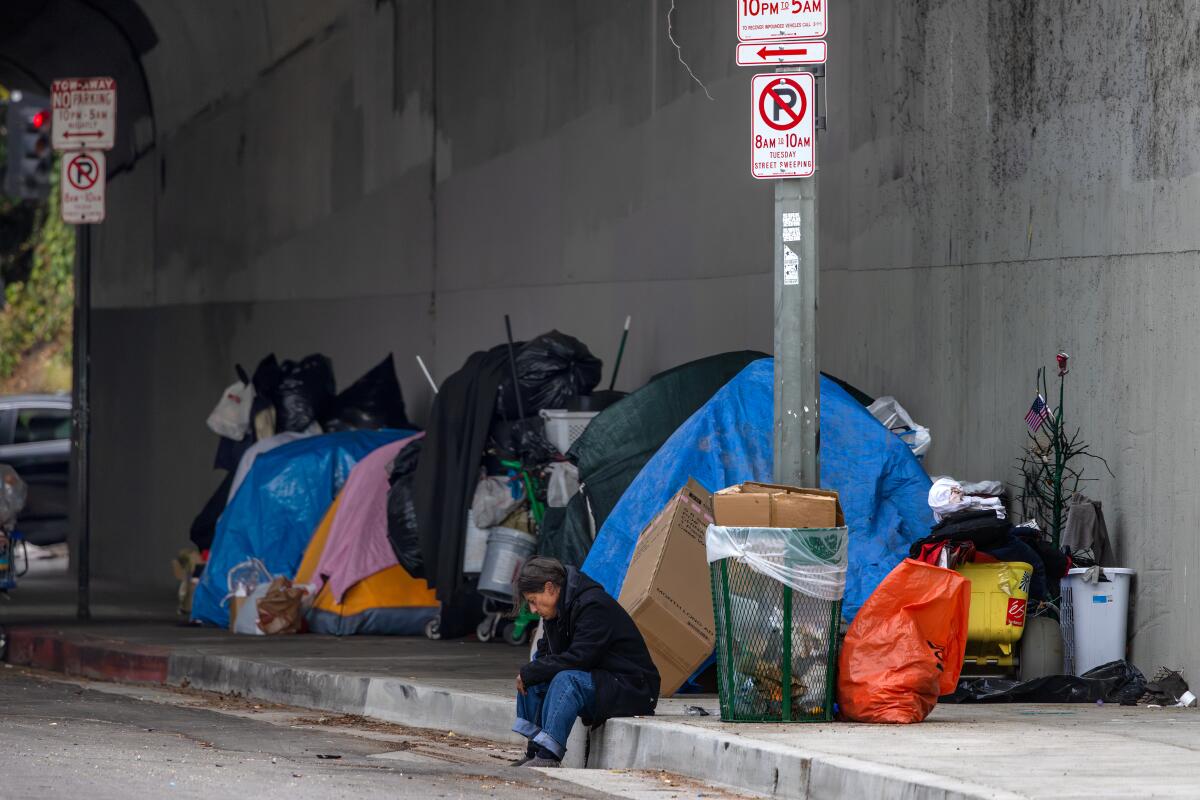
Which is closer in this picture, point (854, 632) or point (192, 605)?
point (854, 632)

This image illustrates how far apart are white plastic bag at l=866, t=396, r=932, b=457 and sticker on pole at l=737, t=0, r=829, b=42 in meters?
3.21

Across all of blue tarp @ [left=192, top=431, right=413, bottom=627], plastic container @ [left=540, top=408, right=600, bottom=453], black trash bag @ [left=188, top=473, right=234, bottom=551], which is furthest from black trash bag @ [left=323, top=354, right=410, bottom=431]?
plastic container @ [left=540, top=408, right=600, bottom=453]

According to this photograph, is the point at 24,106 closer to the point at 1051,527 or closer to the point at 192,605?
the point at 192,605

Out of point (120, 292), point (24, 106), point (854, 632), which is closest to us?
point (854, 632)

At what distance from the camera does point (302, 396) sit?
17.6m

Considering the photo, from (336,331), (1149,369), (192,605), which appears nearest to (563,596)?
(1149,369)

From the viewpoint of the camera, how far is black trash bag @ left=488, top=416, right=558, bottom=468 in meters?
14.0

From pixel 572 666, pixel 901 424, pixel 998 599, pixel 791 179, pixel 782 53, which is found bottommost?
pixel 572 666

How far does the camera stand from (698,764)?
29.0 ft

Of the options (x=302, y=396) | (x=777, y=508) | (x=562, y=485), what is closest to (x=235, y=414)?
(x=302, y=396)

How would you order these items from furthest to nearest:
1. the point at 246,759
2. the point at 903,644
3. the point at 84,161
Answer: the point at 84,161 → the point at 903,644 → the point at 246,759

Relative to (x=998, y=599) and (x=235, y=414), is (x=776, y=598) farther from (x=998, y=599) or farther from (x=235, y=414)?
(x=235, y=414)

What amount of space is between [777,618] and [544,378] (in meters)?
5.29

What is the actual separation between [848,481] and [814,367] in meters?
2.06
